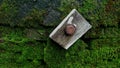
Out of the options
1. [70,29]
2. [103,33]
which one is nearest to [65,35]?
[70,29]

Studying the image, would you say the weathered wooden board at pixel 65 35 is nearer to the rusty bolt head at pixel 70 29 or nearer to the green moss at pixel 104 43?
the rusty bolt head at pixel 70 29

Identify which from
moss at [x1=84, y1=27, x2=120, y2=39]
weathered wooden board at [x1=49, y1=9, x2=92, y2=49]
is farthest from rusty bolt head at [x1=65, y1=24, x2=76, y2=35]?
moss at [x1=84, y1=27, x2=120, y2=39]

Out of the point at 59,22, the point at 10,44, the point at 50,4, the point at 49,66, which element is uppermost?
the point at 50,4

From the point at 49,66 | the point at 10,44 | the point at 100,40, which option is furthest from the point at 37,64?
the point at 100,40

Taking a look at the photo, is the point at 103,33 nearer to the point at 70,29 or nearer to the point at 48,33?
the point at 70,29

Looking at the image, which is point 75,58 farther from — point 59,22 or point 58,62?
point 59,22

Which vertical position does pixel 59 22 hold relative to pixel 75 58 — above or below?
above

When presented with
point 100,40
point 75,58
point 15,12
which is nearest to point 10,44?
point 15,12
